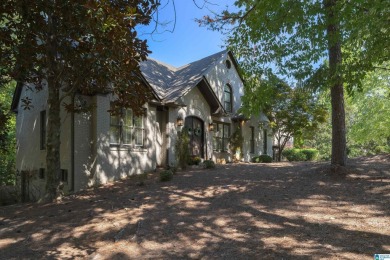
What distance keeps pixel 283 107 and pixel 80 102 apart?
47.0 feet

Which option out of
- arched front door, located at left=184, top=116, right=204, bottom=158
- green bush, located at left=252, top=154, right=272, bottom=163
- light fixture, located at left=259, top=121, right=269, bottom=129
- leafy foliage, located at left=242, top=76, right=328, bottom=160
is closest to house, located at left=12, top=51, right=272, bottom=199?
arched front door, located at left=184, top=116, right=204, bottom=158

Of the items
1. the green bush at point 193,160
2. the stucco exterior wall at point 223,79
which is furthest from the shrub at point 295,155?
the green bush at point 193,160

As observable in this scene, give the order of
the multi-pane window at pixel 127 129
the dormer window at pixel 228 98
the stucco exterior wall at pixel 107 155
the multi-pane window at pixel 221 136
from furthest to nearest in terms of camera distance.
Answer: the dormer window at pixel 228 98
the multi-pane window at pixel 221 136
the multi-pane window at pixel 127 129
the stucco exterior wall at pixel 107 155

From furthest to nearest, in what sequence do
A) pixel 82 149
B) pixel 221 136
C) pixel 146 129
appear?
pixel 221 136 → pixel 146 129 → pixel 82 149

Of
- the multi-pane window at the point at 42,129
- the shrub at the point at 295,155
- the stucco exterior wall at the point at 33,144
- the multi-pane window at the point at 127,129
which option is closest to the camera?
the multi-pane window at the point at 127,129

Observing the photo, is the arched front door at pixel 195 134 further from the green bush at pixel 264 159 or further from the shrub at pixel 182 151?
the green bush at pixel 264 159

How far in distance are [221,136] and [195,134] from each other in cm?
253

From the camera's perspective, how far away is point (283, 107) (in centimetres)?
2180

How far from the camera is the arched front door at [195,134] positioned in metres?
16.7

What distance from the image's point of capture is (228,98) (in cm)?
2056

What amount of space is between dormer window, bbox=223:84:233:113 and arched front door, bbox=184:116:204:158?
11.3 feet

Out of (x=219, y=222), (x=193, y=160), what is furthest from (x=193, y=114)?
(x=219, y=222)

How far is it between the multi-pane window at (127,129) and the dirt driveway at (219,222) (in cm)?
348

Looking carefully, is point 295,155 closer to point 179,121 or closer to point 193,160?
point 193,160
